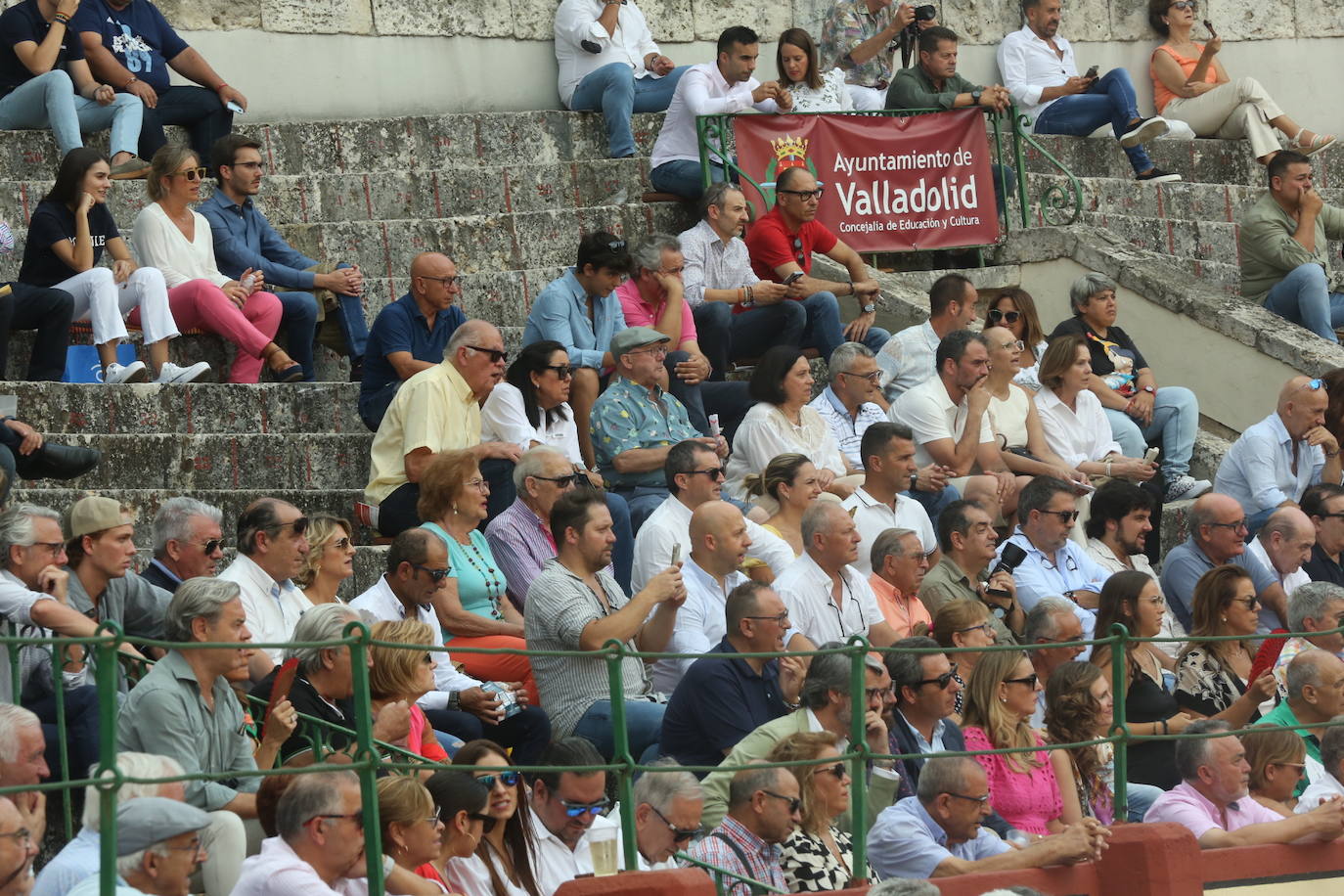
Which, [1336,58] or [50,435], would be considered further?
[1336,58]

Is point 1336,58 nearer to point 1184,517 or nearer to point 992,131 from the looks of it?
point 992,131

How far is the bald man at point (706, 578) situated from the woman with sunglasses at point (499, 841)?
1.61 m

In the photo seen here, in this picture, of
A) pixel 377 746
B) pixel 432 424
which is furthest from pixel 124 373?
pixel 377 746

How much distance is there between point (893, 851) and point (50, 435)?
4.82m

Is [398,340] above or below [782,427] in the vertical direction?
above

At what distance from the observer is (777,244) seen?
12078 mm

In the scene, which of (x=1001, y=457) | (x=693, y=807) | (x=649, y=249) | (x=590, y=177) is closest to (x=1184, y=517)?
(x=1001, y=457)

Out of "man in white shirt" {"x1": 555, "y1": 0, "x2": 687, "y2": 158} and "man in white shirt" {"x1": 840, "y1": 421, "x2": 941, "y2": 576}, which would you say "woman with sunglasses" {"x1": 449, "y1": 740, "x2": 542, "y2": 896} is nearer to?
"man in white shirt" {"x1": 840, "y1": 421, "x2": 941, "y2": 576}

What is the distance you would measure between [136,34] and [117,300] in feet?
8.68

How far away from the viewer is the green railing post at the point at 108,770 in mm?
5539

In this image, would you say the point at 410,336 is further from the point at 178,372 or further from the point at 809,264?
the point at 809,264

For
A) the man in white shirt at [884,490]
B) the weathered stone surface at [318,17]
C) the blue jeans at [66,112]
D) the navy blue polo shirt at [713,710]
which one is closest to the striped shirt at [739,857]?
the navy blue polo shirt at [713,710]

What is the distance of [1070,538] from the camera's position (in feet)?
33.6

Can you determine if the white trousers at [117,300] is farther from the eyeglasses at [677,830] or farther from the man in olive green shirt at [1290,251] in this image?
the man in olive green shirt at [1290,251]
